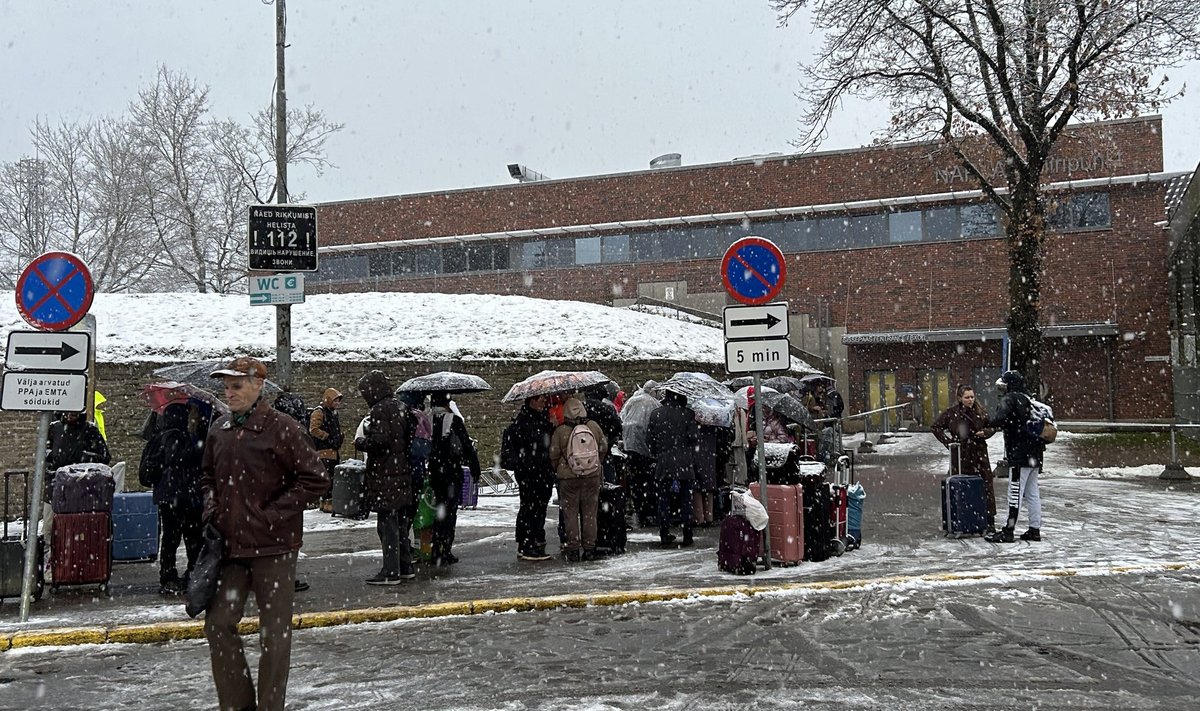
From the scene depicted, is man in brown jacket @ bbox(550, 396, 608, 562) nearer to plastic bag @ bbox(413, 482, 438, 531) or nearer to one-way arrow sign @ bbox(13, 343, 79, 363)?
plastic bag @ bbox(413, 482, 438, 531)

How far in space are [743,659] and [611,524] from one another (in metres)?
4.26

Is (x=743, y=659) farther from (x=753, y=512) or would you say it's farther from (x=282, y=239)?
(x=282, y=239)

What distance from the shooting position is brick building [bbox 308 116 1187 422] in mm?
32156

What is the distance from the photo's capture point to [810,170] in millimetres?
36656

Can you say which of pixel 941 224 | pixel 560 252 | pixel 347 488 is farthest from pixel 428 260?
pixel 347 488

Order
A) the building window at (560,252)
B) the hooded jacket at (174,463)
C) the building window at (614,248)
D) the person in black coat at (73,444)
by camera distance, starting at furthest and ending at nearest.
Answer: the building window at (560,252)
the building window at (614,248)
the person in black coat at (73,444)
the hooded jacket at (174,463)

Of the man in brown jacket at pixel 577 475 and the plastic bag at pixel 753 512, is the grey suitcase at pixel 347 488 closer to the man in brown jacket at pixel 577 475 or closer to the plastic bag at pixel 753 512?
the man in brown jacket at pixel 577 475

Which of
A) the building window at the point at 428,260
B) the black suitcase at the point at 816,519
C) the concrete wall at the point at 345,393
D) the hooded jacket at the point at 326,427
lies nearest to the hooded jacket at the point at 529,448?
the black suitcase at the point at 816,519

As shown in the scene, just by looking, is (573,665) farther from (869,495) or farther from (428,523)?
(869,495)

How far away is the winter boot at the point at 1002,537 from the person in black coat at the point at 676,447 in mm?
3280

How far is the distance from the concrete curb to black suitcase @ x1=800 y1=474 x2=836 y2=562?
1.08 m

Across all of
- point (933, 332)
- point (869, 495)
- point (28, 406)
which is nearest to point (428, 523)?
point (28, 406)

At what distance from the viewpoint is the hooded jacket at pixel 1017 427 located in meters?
10.3

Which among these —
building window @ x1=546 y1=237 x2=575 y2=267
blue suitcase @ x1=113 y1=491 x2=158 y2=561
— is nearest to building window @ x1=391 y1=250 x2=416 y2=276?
building window @ x1=546 y1=237 x2=575 y2=267
